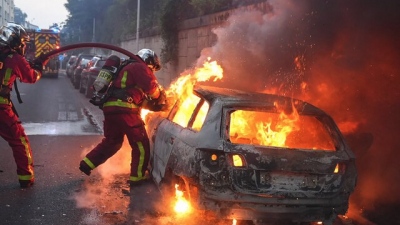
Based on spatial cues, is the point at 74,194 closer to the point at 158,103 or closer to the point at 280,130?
the point at 158,103

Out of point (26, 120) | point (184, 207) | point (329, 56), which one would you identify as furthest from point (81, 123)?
point (184, 207)

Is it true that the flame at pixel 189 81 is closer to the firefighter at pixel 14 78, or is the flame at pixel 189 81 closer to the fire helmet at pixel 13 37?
the firefighter at pixel 14 78

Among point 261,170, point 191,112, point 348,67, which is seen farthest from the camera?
point 348,67

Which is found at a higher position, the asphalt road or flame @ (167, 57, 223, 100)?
flame @ (167, 57, 223, 100)

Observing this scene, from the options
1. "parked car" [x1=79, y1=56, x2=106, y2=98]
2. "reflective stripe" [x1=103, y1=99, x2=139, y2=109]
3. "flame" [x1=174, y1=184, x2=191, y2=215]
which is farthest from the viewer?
"parked car" [x1=79, y1=56, x2=106, y2=98]

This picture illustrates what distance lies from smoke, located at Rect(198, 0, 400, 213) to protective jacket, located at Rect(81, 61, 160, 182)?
9.24 feet

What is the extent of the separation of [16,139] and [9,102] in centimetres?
45

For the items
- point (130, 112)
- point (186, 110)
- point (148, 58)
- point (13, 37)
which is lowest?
point (130, 112)

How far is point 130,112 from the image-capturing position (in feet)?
18.6

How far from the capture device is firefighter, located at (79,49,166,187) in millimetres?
5664

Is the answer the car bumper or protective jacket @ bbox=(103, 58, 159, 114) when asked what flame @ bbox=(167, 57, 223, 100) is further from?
the car bumper

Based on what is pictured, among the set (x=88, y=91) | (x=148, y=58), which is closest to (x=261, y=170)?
(x=148, y=58)

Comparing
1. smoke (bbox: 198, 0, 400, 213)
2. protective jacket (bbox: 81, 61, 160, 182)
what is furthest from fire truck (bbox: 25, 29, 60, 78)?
protective jacket (bbox: 81, 61, 160, 182)

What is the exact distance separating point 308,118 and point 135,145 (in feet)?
7.23
